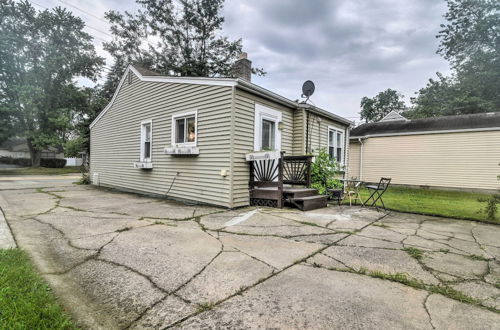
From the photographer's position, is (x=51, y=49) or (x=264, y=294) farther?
(x=51, y=49)

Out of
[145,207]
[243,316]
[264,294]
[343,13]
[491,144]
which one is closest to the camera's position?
[243,316]

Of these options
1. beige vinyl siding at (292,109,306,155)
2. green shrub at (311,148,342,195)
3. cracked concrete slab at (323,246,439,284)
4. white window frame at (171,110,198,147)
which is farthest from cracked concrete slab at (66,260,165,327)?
beige vinyl siding at (292,109,306,155)

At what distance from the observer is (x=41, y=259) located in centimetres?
259

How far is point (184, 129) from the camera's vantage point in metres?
6.88

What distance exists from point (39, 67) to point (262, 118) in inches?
1094

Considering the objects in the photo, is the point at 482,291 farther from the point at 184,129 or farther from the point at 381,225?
the point at 184,129

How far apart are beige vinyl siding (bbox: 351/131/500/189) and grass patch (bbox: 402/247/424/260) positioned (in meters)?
10.6

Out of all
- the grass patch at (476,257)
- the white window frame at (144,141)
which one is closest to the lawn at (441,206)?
the grass patch at (476,257)

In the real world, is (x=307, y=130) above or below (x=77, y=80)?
below

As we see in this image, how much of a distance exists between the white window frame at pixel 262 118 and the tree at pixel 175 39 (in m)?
16.4

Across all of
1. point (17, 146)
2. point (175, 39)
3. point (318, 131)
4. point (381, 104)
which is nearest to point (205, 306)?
point (318, 131)

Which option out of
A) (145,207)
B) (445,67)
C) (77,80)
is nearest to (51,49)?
(77,80)

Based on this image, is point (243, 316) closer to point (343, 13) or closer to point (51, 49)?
point (343, 13)

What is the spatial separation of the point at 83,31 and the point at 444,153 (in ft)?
109
